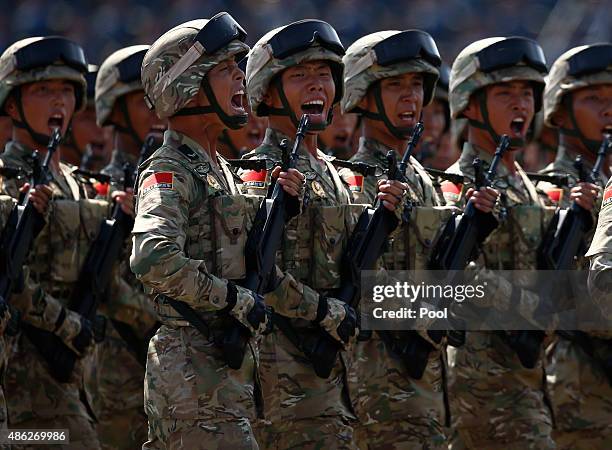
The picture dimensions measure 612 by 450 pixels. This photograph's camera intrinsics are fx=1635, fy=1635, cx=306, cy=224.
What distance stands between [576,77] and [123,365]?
364 centimetres

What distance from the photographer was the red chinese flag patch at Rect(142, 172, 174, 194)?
24.4 ft

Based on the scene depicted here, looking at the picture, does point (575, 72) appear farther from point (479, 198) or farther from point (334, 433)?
point (334, 433)

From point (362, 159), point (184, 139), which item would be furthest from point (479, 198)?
point (184, 139)

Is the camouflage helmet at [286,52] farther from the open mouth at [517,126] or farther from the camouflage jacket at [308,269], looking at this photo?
the open mouth at [517,126]

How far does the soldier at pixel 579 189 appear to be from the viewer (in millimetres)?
10430

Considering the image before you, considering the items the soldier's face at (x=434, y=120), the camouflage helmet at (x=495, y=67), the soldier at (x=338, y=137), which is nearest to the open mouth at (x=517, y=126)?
the camouflage helmet at (x=495, y=67)

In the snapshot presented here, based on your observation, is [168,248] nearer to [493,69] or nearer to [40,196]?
[40,196]

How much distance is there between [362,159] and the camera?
9.85 meters

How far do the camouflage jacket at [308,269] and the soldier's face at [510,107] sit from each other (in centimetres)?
195

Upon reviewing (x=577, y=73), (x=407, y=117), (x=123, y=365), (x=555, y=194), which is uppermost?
(x=577, y=73)

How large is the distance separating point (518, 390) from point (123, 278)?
2711mm

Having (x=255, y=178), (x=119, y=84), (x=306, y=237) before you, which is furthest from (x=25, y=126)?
(x=306, y=237)

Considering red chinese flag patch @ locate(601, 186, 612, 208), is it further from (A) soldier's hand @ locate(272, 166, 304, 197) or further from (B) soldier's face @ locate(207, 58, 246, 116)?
(B) soldier's face @ locate(207, 58, 246, 116)

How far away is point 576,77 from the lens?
11.2 m
